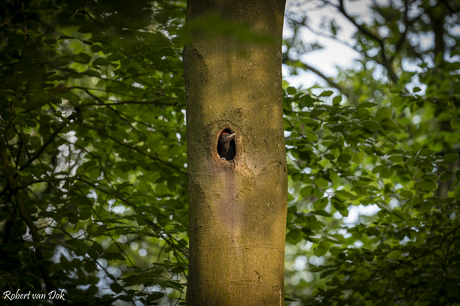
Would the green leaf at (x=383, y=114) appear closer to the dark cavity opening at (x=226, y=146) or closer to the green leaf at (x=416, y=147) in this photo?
the green leaf at (x=416, y=147)

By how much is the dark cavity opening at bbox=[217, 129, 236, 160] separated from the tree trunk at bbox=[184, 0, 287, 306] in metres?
0.02

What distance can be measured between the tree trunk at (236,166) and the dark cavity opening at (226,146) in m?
0.02

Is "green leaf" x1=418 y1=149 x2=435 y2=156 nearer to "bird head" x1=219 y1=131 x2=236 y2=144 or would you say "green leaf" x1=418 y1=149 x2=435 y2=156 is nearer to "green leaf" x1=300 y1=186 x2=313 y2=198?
"green leaf" x1=300 y1=186 x2=313 y2=198

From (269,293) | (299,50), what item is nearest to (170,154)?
(269,293)

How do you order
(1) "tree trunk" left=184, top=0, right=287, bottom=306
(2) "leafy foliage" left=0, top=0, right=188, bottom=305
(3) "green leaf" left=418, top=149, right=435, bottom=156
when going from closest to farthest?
(1) "tree trunk" left=184, top=0, right=287, bottom=306 → (2) "leafy foliage" left=0, top=0, right=188, bottom=305 → (3) "green leaf" left=418, top=149, right=435, bottom=156

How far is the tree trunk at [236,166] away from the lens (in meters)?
1.14

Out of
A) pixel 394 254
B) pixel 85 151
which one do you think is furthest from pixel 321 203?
pixel 85 151

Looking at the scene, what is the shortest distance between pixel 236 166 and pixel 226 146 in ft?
0.28

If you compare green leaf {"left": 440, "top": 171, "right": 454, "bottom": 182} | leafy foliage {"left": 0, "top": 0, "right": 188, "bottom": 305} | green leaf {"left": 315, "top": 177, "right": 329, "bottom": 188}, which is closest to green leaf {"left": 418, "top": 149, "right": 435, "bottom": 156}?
green leaf {"left": 440, "top": 171, "right": 454, "bottom": 182}

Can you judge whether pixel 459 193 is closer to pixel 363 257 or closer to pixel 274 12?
pixel 363 257

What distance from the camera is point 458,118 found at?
283 cm

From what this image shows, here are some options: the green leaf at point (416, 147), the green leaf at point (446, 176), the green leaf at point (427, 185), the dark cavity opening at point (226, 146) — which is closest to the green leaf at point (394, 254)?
the green leaf at point (427, 185)

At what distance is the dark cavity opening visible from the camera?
122cm

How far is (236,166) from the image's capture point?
1.21m
